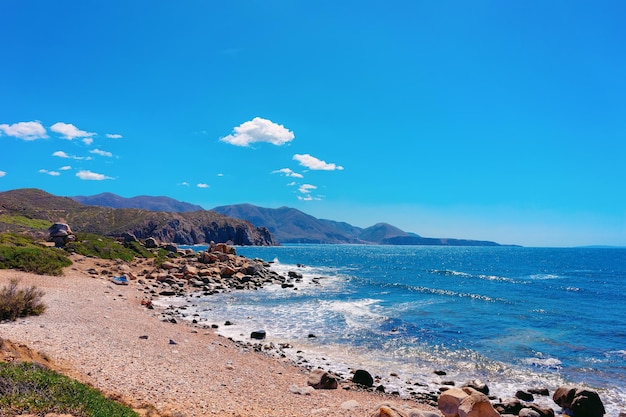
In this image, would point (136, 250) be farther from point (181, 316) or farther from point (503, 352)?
point (503, 352)

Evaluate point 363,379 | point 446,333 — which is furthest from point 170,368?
point 446,333

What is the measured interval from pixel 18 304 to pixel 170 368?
367 inches

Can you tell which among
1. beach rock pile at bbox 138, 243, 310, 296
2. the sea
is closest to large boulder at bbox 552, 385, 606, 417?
the sea

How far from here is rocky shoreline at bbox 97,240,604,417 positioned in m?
14.8

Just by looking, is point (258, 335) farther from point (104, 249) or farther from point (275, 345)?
point (104, 249)

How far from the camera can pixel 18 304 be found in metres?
18.1

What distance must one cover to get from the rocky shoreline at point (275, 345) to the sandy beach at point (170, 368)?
2.79ft

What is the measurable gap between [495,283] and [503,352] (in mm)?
43623

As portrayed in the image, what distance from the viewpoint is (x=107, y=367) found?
518 inches

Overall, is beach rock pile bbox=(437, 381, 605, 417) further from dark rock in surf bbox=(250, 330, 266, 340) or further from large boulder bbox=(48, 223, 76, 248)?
large boulder bbox=(48, 223, 76, 248)

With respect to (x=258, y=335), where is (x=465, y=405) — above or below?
above

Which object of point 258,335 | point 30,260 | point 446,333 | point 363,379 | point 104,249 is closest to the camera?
point 363,379

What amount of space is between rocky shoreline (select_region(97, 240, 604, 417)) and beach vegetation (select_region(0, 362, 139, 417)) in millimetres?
8246

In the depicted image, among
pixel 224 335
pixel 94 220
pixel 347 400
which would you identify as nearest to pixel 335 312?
pixel 224 335
